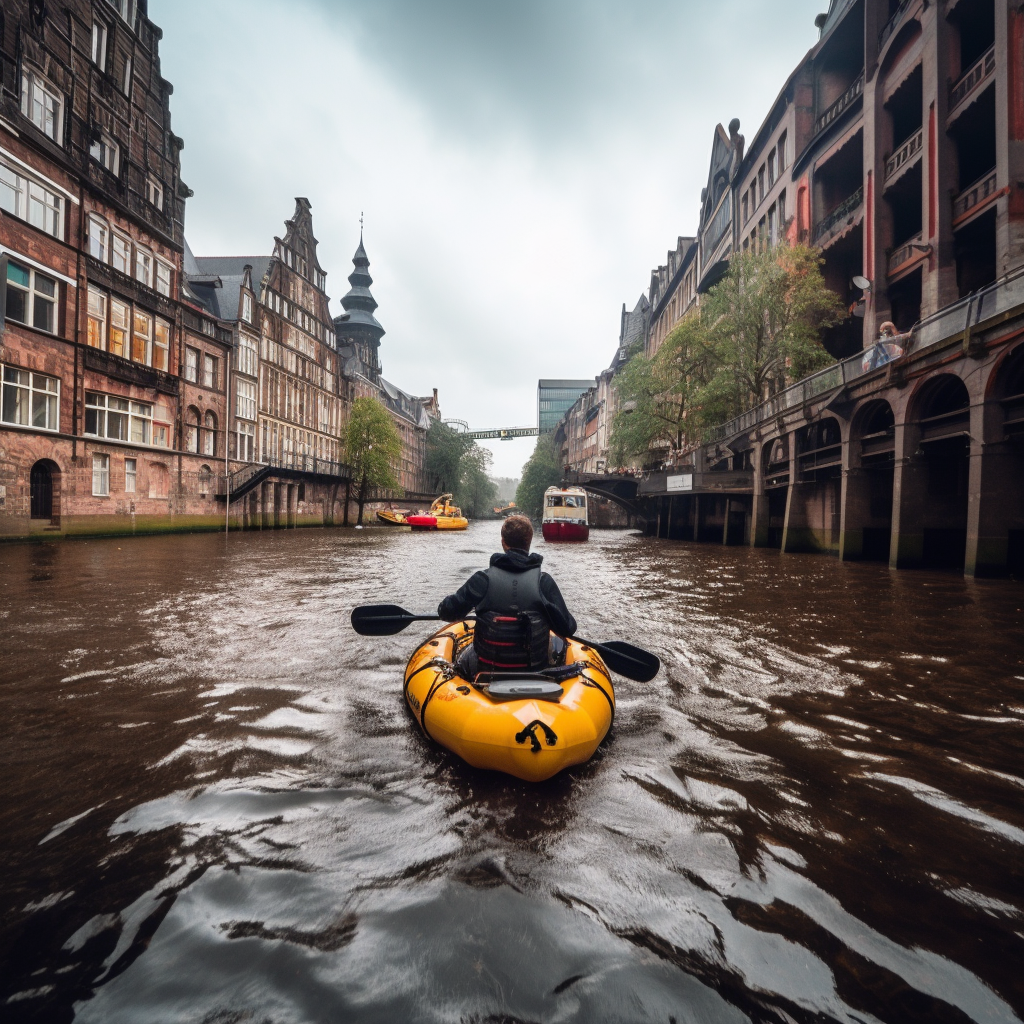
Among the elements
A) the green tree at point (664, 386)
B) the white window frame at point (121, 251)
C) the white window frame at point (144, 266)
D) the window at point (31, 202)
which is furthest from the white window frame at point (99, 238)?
the green tree at point (664, 386)

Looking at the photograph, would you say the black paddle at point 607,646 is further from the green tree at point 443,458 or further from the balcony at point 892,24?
the green tree at point 443,458

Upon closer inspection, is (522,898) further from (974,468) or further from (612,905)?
(974,468)

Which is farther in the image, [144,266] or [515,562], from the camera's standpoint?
[144,266]

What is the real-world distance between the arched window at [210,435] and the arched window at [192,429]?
0.71m

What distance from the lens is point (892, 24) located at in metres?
20.4

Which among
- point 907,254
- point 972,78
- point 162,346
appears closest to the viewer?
point 972,78

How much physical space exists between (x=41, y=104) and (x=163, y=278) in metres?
8.54

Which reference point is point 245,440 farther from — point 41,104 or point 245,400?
point 41,104

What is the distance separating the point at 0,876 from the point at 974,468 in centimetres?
1541

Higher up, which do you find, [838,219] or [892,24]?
[892,24]

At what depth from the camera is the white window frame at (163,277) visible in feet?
93.2

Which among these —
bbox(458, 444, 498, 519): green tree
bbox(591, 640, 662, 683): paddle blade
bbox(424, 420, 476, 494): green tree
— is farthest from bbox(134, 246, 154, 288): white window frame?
bbox(458, 444, 498, 519): green tree

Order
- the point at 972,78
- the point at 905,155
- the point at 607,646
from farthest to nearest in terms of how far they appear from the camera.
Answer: the point at 905,155
the point at 972,78
the point at 607,646

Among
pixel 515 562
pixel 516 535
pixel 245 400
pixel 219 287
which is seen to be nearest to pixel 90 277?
pixel 219 287
